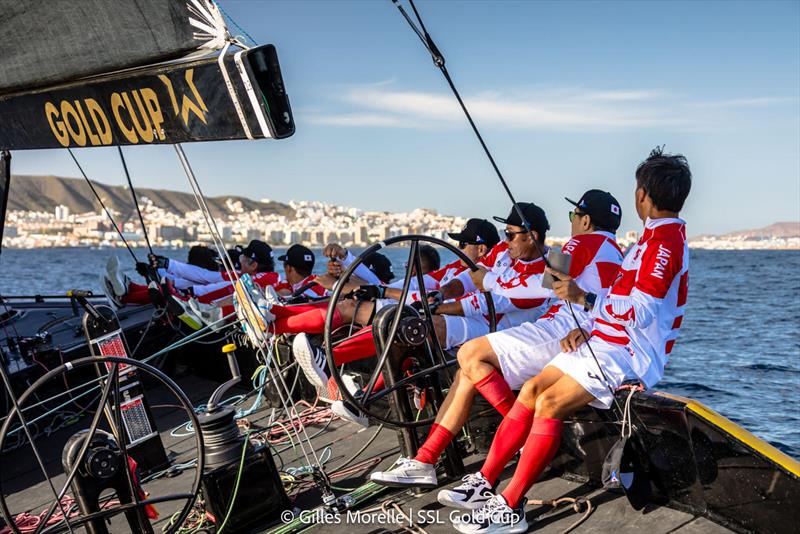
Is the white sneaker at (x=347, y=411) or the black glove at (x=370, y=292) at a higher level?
the black glove at (x=370, y=292)

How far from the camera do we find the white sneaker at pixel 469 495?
328 centimetres

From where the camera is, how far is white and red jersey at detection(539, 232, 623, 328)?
148 inches

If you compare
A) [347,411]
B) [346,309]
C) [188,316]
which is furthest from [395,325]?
[188,316]

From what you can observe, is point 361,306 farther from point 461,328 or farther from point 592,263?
point 592,263

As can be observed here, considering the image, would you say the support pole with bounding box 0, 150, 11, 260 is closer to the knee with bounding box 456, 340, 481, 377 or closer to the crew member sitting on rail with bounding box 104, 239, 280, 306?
the knee with bounding box 456, 340, 481, 377

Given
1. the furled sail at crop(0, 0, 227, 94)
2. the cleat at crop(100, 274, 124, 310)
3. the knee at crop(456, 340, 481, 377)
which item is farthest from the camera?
the cleat at crop(100, 274, 124, 310)

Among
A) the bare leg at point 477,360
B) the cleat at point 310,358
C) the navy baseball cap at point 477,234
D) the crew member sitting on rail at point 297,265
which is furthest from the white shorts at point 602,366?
the crew member sitting on rail at point 297,265

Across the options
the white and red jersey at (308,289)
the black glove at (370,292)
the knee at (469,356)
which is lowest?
the knee at (469,356)

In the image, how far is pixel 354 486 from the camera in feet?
12.7

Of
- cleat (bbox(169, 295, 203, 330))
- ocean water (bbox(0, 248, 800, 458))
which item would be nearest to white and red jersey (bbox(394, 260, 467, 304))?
cleat (bbox(169, 295, 203, 330))

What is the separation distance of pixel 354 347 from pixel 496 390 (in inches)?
43.2

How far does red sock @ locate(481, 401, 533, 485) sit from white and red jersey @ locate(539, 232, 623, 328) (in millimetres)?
654

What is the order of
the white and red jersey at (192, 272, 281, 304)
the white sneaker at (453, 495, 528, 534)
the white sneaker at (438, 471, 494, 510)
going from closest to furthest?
the white sneaker at (453, 495, 528, 534) < the white sneaker at (438, 471, 494, 510) < the white and red jersey at (192, 272, 281, 304)

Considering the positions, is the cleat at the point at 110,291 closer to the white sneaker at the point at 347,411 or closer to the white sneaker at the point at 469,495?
the white sneaker at the point at 347,411
